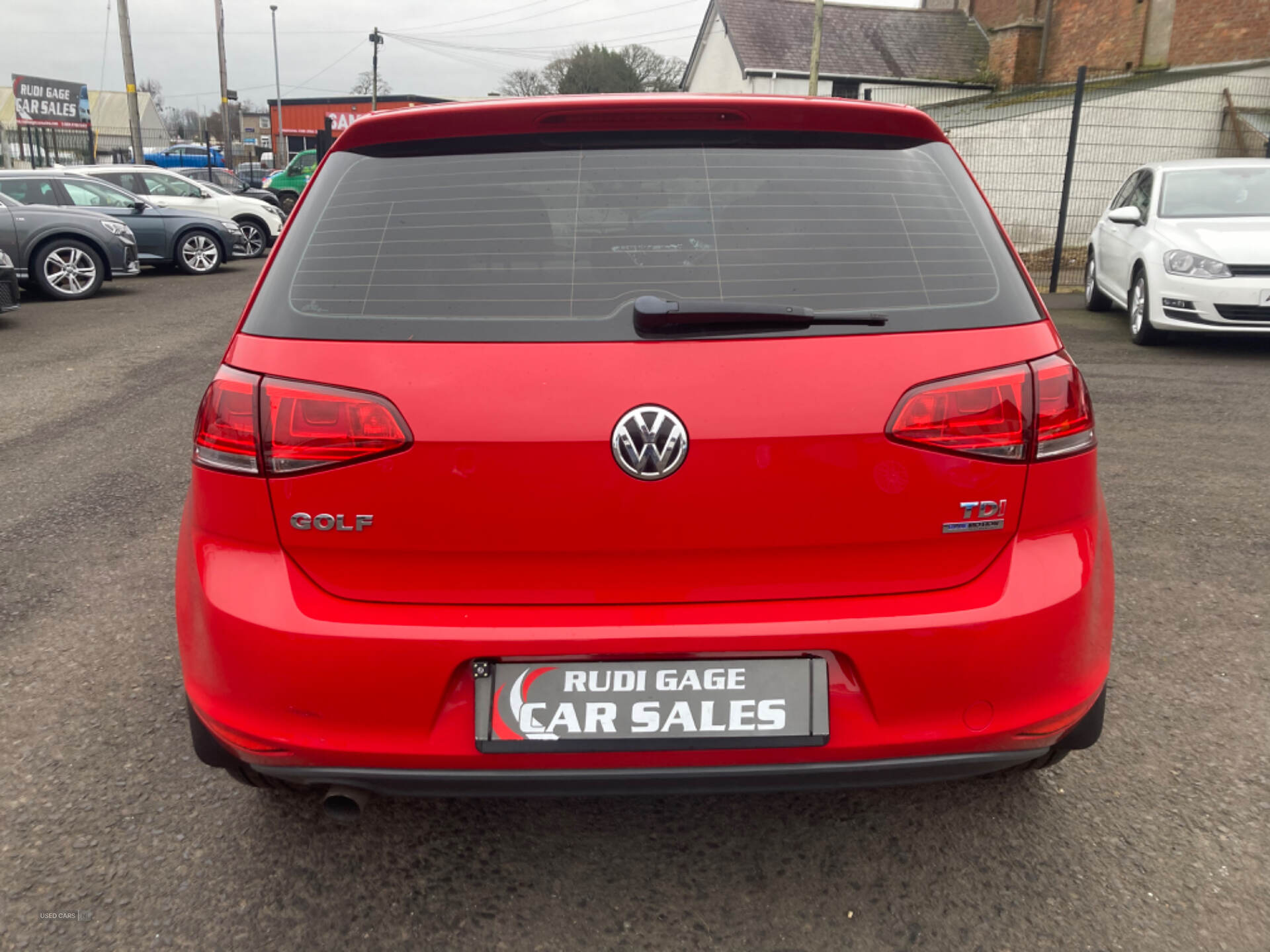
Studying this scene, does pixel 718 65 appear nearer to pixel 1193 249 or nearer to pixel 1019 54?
pixel 1019 54

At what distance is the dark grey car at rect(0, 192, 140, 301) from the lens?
1180cm

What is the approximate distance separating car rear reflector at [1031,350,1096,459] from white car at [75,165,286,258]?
17.1m

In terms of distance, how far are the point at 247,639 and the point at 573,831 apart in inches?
35.8

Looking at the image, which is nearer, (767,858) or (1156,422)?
(767,858)

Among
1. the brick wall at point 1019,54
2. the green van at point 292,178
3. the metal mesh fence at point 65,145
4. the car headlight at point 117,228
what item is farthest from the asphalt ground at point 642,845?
the brick wall at point 1019,54

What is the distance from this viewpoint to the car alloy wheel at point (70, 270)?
39.7ft

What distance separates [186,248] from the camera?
15.4 m

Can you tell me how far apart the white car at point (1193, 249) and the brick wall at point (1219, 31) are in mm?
13737

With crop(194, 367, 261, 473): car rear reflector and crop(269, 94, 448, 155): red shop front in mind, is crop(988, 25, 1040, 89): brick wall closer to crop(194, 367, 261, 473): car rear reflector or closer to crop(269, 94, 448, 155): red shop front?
crop(194, 367, 261, 473): car rear reflector

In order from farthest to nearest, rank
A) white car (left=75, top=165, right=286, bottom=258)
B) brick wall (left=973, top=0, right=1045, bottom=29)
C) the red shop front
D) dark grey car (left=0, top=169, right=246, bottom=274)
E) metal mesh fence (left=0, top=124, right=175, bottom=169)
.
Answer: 1. the red shop front
2. metal mesh fence (left=0, top=124, right=175, bottom=169)
3. brick wall (left=973, top=0, right=1045, bottom=29)
4. white car (left=75, top=165, right=286, bottom=258)
5. dark grey car (left=0, top=169, right=246, bottom=274)

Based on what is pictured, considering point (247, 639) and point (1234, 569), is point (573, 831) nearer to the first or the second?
point (247, 639)

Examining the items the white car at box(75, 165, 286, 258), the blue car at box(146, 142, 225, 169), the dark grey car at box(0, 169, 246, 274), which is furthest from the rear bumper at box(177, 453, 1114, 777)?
the blue car at box(146, 142, 225, 169)

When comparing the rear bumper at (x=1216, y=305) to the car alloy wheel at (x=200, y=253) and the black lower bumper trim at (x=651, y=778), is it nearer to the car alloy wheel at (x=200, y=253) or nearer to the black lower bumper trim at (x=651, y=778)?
the black lower bumper trim at (x=651, y=778)

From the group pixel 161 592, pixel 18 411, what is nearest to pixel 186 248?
pixel 18 411
